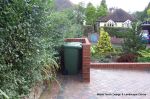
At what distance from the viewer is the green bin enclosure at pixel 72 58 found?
920cm

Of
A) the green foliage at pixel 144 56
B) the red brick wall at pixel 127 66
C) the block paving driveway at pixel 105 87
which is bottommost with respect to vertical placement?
the block paving driveway at pixel 105 87

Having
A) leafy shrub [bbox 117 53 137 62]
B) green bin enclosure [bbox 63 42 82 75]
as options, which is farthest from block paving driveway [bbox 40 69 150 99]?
leafy shrub [bbox 117 53 137 62]

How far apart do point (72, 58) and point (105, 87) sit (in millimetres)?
1638

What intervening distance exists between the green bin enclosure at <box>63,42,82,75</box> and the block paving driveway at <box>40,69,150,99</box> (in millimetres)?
272

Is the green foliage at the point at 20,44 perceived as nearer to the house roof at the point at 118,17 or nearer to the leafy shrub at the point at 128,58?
the leafy shrub at the point at 128,58

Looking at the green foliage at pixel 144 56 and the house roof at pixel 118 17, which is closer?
the green foliage at pixel 144 56

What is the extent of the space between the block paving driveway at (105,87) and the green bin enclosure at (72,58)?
0.89 ft

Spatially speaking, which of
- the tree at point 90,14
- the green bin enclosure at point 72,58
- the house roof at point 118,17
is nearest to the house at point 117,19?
the house roof at point 118,17

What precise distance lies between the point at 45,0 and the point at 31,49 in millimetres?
1477

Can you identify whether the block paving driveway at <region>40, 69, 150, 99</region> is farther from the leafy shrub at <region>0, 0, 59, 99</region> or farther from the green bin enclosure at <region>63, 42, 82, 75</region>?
the leafy shrub at <region>0, 0, 59, 99</region>

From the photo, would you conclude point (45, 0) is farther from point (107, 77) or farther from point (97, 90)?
point (107, 77)

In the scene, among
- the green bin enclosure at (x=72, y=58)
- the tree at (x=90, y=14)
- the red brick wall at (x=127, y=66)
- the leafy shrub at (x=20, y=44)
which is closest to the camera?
the leafy shrub at (x=20, y=44)

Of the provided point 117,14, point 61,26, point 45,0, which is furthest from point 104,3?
point 45,0

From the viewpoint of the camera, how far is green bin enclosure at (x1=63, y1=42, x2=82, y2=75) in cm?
920
